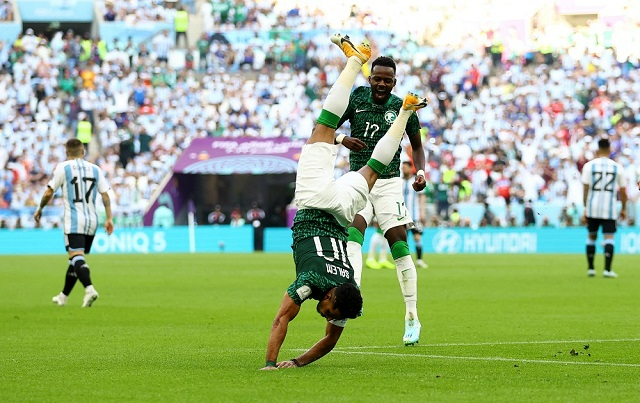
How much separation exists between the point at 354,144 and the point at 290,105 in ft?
113

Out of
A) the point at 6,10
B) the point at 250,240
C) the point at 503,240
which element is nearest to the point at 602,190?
the point at 503,240

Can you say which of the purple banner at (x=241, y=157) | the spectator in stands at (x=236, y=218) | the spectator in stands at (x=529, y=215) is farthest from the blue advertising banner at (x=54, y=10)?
the spectator in stands at (x=529, y=215)

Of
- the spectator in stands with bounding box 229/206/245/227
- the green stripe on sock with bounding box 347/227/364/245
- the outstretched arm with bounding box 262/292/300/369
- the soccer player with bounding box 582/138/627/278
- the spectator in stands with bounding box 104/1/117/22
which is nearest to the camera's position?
the outstretched arm with bounding box 262/292/300/369

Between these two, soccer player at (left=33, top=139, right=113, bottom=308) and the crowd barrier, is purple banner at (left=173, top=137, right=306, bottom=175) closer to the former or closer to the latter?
the crowd barrier

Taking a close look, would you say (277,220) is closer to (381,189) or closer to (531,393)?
(381,189)

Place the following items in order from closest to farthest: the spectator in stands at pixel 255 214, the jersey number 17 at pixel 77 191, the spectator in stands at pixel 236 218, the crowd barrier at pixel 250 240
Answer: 1. the jersey number 17 at pixel 77 191
2. the crowd barrier at pixel 250 240
3. the spectator in stands at pixel 255 214
4. the spectator in stands at pixel 236 218

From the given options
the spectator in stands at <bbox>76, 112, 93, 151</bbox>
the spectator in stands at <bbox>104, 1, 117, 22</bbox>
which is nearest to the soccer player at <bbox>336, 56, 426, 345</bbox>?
the spectator in stands at <bbox>76, 112, 93, 151</bbox>

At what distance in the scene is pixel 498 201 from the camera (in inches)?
1574

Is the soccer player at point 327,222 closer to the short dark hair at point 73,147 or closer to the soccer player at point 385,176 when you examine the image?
the soccer player at point 385,176

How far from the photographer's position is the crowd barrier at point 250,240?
127 ft

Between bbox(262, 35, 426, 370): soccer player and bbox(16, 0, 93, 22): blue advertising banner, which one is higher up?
bbox(16, 0, 93, 22): blue advertising banner

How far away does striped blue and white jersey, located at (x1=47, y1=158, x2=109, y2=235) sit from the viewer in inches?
662

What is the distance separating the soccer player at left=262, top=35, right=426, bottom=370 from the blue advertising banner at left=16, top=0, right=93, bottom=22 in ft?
136

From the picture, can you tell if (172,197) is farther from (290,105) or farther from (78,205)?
(78,205)
